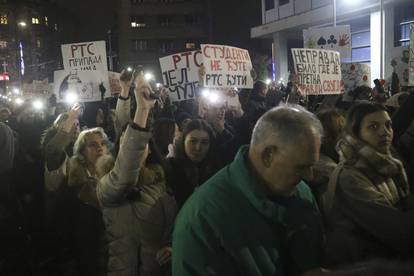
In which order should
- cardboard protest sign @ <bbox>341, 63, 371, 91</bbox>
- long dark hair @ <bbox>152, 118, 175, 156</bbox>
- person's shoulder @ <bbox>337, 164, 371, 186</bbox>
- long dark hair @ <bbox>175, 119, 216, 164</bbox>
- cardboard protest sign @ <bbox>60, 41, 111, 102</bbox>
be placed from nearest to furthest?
1. person's shoulder @ <bbox>337, 164, 371, 186</bbox>
2. long dark hair @ <bbox>175, 119, 216, 164</bbox>
3. long dark hair @ <bbox>152, 118, 175, 156</bbox>
4. cardboard protest sign @ <bbox>60, 41, 111, 102</bbox>
5. cardboard protest sign @ <bbox>341, 63, 371, 91</bbox>

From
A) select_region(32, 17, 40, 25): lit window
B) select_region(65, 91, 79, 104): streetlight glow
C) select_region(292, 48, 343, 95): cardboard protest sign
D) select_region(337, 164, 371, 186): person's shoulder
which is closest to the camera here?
select_region(337, 164, 371, 186): person's shoulder

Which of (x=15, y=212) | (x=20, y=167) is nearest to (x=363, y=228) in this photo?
(x=15, y=212)

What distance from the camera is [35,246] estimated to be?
20.2ft

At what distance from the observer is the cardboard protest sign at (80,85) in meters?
8.27

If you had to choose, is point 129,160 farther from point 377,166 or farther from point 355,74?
point 355,74

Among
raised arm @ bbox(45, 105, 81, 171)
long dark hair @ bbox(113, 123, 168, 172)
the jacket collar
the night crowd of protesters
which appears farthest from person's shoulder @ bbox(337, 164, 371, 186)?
raised arm @ bbox(45, 105, 81, 171)

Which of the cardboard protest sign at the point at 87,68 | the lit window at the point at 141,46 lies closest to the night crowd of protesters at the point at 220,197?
the cardboard protest sign at the point at 87,68

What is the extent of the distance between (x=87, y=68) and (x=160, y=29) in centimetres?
6377

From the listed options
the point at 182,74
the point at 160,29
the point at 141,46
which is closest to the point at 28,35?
the point at 141,46

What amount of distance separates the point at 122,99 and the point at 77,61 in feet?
12.7

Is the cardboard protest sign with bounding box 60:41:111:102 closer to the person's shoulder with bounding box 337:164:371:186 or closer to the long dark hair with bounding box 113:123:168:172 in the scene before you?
the long dark hair with bounding box 113:123:168:172

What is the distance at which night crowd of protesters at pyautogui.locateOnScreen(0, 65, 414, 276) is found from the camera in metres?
2.01

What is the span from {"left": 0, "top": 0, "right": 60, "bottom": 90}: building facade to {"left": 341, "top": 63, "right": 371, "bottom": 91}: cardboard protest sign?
7235 cm

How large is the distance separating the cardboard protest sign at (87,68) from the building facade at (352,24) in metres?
9.17
